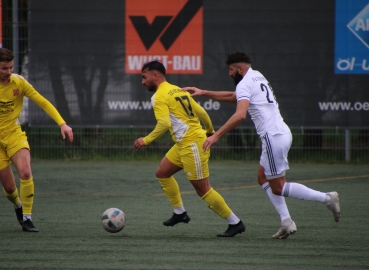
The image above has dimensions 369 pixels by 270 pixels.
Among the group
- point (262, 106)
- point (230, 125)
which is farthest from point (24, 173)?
point (262, 106)

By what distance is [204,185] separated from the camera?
7.46m

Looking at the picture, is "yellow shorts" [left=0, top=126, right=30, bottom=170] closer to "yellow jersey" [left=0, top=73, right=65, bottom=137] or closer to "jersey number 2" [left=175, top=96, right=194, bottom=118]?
"yellow jersey" [left=0, top=73, right=65, bottom=137]

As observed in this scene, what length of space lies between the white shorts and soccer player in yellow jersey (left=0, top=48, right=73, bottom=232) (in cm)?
231

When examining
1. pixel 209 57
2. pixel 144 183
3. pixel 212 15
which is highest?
pixel 212 15

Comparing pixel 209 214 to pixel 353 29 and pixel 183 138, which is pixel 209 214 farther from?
pixel 353 29

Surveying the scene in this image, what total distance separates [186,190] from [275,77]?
4.41 m

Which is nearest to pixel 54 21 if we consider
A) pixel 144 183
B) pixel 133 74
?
pixel 133 74

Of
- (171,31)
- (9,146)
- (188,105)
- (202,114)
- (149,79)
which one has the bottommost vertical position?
(9,146)

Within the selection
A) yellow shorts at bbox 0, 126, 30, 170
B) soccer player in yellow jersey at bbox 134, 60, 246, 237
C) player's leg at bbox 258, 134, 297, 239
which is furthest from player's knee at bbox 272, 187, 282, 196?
yellow shorts at bbox 0, 126, 30, 170

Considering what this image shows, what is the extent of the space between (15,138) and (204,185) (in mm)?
2353

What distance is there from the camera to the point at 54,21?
15.3 meters

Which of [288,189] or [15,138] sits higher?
[15,138]

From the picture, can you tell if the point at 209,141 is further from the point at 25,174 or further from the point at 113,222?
the point at 25,174

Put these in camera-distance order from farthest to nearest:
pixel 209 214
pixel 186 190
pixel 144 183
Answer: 1. pixel 144 183
2. pixel 186 190
3. pixel 209 214
